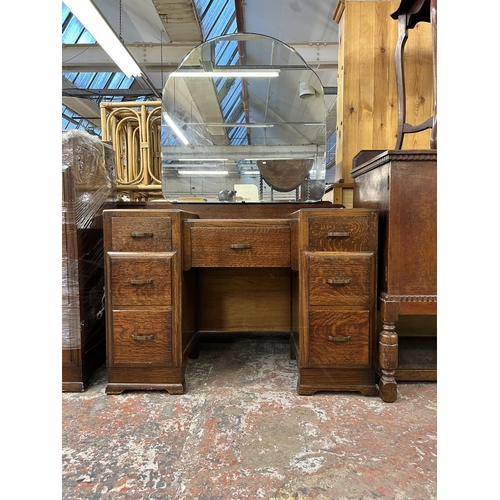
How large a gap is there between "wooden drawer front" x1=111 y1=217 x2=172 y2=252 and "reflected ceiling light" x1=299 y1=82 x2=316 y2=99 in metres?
1.41

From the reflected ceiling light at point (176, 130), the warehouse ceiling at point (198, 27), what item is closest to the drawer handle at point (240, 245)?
the reflected ceiling light at point (176, 130)

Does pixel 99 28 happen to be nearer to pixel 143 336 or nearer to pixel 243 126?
pixel 243 126

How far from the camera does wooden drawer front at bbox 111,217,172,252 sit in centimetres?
149

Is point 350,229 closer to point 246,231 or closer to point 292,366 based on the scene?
point 246,231

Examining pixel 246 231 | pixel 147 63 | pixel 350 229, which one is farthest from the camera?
pixel 147 63

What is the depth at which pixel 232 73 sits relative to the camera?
Result: 7.20 ft

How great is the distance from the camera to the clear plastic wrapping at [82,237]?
1500mm

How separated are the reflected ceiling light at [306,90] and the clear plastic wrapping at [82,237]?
4.42ft

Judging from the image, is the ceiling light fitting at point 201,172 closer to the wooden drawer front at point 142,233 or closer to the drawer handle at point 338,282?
the wooden drawer front at point 142,233

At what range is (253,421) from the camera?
127 cm

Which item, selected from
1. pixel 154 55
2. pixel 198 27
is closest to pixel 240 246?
pixel 198 27
